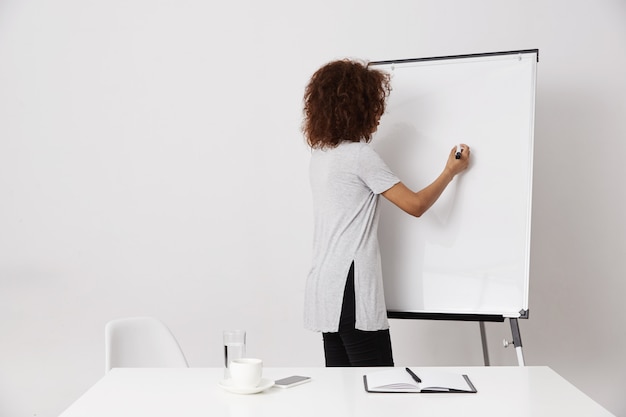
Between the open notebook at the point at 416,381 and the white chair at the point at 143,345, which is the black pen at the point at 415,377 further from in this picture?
the white chair at the point at 143,345

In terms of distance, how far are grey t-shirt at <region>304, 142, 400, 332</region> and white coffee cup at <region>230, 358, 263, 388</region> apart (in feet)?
2.14

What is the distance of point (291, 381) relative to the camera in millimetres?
1889

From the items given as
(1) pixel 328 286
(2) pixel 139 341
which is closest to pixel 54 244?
(2) pixel 139 341

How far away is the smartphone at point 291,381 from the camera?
73.1 inches

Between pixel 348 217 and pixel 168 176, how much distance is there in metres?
1.43

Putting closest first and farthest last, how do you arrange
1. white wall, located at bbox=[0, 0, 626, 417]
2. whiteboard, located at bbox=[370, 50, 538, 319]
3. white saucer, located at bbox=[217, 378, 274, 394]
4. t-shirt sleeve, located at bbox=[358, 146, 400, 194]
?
white saucer, located at bbox=[217, 378, 274, 394], t-shirt sleeve, located at bbox=[358, 146, 400, 194], whiteboard, located at bbox=[370, 50, 538, 319], white wall, located at bbox=[0, 0, 626, 417]

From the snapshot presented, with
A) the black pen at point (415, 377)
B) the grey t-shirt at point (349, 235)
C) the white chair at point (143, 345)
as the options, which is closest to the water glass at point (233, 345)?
the black pen at point (415, 377)

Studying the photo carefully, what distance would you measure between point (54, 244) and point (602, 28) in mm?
2851

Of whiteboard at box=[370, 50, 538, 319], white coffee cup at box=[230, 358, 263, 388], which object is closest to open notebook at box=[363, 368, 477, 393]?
white coffee cup at box=[230, 358, 263, 388]

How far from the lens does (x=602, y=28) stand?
10.9ft

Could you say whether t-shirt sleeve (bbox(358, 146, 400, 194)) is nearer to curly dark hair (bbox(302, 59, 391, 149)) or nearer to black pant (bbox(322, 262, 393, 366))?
curly dark hair (bbox(302, 59, 391, 149))

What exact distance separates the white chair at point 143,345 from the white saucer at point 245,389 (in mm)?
717

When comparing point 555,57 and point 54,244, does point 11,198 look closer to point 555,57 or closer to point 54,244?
point 54,244

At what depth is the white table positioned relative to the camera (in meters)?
1.64
